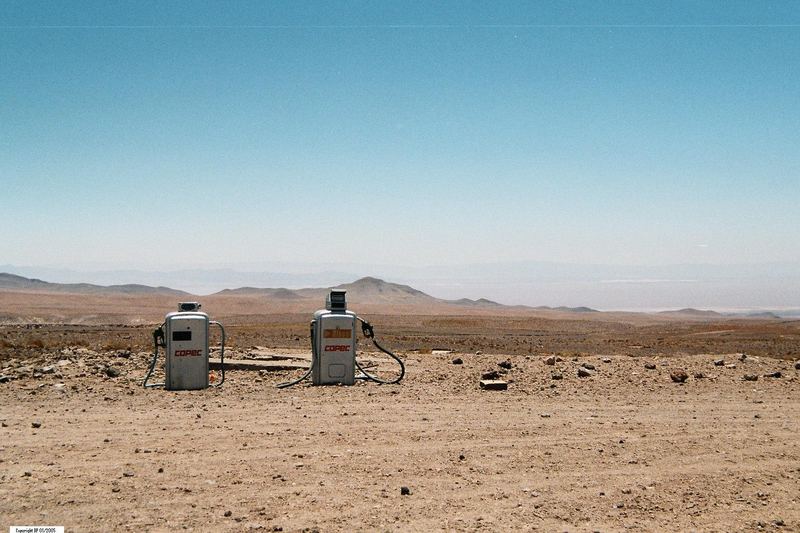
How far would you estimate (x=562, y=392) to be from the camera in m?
12.2

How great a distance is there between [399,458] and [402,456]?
85mm

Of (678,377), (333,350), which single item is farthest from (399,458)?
(678,377)

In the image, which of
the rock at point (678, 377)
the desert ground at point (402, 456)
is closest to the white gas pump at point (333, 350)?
the desert ground at point (402, 456)

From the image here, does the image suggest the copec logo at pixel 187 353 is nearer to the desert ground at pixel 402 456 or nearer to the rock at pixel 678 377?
the desert ground at pixel 402 456

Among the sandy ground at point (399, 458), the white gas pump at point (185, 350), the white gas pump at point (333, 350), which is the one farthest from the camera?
the white gas pump at point (333, 350)

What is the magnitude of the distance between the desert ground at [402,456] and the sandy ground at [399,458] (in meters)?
0.03

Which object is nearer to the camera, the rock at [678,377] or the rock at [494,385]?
the rock at [494,385]

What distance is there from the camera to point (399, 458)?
7277mm

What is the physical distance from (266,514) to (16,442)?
4.12m

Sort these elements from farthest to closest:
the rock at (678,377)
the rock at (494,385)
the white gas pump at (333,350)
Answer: the rock at (678,377), the white gas pump at (333,350), the rock at (494,385)

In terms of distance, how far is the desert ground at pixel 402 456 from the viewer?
5.59 metres

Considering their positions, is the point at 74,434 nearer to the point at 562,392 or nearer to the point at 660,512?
the point at 660,512

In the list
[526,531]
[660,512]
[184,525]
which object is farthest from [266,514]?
[660,512]

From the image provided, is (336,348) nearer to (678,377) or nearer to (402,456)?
(402,456)
